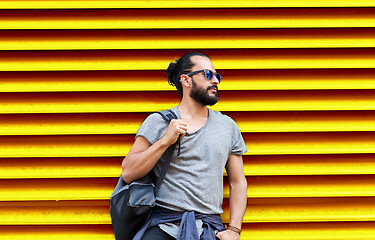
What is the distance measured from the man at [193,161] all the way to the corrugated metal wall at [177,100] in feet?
0.89

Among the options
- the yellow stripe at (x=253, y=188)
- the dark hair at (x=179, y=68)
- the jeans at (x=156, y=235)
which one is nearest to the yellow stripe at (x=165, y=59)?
the dark hair at (x=179, y=68)

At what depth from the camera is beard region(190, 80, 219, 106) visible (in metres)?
2.24

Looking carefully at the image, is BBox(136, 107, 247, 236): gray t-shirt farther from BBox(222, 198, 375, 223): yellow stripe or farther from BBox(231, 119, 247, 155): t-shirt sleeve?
BBox(222, 198, 375, 223): yellow stripe

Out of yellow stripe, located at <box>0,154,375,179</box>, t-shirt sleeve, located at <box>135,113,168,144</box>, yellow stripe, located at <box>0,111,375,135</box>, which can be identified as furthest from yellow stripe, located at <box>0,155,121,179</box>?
t-shirt sleeve, located at <box>135,113,168,144</box>

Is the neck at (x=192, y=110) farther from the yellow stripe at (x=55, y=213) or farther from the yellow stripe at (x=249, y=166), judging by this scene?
the yellow stripe at (x=55, y=213)

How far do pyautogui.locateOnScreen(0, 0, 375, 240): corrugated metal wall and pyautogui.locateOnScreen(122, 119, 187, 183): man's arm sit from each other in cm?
45

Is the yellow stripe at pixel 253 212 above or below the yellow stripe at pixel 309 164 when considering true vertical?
below

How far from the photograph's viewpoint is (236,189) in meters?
2.36

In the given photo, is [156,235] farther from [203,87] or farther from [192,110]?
[203,87]

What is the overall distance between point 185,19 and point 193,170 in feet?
3.58

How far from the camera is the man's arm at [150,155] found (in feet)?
6.73

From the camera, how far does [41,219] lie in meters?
2.55

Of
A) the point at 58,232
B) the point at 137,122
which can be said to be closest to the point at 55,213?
the point at 58,232

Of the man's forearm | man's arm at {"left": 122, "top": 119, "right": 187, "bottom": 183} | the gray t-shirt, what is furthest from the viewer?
the man's forearm
